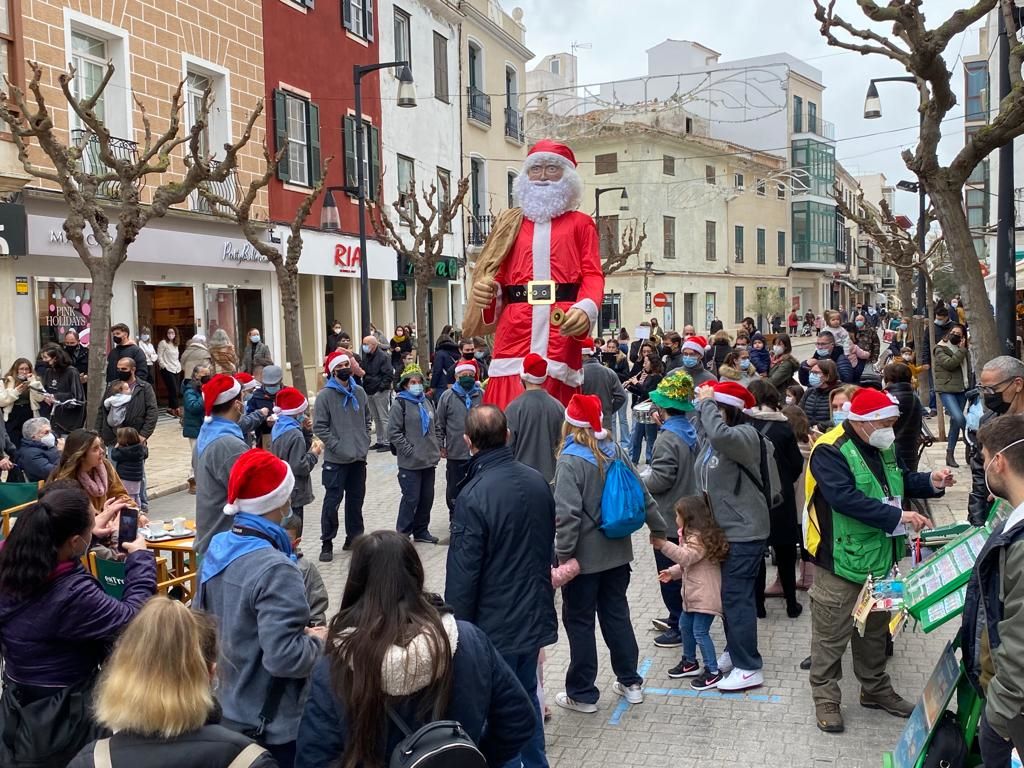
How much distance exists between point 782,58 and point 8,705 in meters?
53.4

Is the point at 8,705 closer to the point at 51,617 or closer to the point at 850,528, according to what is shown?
the point at 51,617

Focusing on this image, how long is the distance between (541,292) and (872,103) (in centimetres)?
1586

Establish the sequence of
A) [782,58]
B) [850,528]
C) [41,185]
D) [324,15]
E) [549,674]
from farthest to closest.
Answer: [782,58]
[324,15]
[41,185]
[549,674]
[850,528]

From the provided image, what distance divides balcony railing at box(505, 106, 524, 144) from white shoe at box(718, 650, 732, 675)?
2690 centimetres

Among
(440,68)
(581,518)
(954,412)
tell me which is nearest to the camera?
(581,518)

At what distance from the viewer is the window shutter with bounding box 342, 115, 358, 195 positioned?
72.5 feet

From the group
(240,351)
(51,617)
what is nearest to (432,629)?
(51,617)

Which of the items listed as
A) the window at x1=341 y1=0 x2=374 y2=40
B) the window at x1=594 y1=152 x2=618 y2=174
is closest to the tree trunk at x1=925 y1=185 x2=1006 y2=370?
the window at x1=341 y1=0 x2=374 y2=40

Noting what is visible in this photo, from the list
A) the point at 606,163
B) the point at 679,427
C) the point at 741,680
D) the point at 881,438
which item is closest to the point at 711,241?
the point at 606,163

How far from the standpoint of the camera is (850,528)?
476 cm

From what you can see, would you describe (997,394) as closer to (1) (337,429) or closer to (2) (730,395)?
(2) (730,395)

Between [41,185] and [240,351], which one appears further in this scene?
[240,351]

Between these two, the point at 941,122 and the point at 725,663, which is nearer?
the point at 725,663

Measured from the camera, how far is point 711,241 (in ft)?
155
